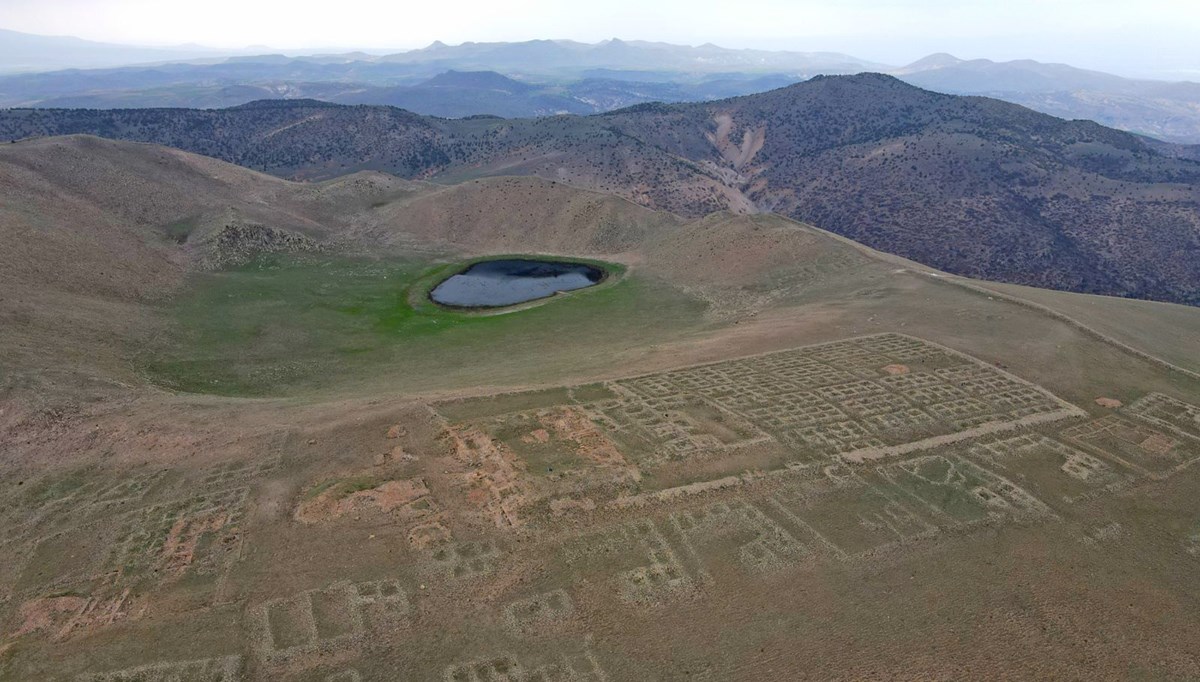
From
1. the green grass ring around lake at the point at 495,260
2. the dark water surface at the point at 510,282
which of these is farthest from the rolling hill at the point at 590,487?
the dark water surface at the point at 510,282

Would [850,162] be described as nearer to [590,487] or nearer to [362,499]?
[590,487]

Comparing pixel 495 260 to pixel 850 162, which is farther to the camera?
pixel 850 162

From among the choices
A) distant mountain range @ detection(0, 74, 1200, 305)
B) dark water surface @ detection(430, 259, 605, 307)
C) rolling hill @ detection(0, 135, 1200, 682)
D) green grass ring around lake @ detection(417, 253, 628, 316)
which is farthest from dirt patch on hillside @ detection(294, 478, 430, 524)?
distant mountain range @ detection(0, 74, 1200, 305)

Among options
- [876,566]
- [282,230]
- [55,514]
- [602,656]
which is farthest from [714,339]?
[282,230]

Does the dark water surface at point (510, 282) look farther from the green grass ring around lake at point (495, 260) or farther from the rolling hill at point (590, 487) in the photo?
the rolling hill at point (590, 487)

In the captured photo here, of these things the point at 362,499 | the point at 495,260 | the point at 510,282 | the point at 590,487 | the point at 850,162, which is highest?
the point at 850,162

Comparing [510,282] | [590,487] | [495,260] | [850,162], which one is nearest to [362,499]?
[590,487]
